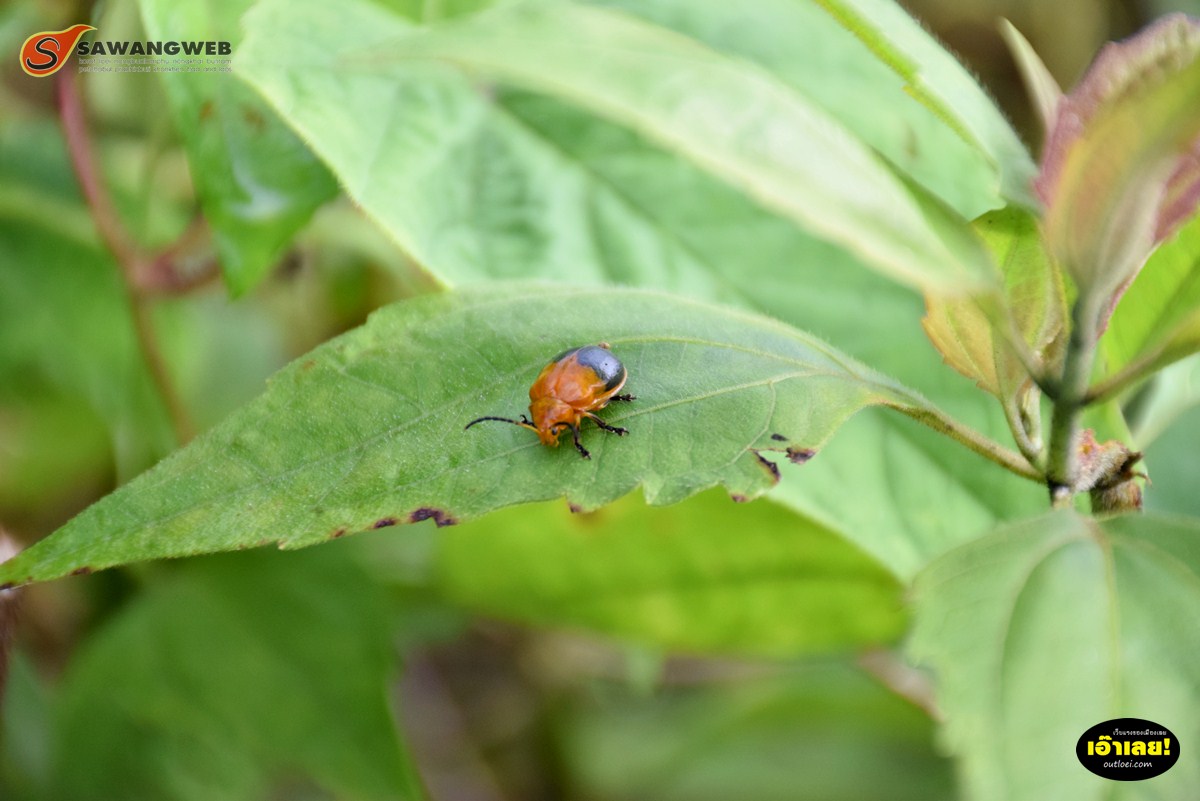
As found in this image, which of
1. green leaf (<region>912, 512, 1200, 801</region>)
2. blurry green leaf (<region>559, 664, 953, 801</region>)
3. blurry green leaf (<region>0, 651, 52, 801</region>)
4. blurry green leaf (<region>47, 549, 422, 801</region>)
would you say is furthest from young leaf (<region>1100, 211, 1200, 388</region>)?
blurry green leaf (<region>0, 651, 52, 801</region>)

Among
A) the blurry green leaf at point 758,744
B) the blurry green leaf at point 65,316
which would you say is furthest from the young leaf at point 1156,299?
the blurry green leaf at point 65,316

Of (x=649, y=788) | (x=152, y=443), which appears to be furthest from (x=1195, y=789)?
(x=649, y=788)

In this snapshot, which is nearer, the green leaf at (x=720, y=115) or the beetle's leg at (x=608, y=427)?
the green leaf at (x=720, y=115)

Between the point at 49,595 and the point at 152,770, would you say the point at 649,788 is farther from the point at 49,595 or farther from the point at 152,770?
the point at 49,595

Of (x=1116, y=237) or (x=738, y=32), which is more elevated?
(x=738, y=32)

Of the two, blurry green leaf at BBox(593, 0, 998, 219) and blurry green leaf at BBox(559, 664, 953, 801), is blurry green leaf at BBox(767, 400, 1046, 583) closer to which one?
blurry green leaf at BBox(593, 0, 998, 219)

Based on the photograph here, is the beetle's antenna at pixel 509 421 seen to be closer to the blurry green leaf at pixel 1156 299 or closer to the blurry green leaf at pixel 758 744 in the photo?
the blurry green leaf at pixel 1156 299

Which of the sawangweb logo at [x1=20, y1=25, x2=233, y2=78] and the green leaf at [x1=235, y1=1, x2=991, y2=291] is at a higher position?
the sawangweb logo at [x1=20, y1=25, x2=233, y2=78]
